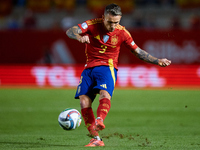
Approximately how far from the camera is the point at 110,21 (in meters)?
6.20

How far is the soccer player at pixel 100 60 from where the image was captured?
6180 millimetres

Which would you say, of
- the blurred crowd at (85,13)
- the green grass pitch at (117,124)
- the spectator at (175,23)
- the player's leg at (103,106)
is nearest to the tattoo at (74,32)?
the player's leg at (103,106)

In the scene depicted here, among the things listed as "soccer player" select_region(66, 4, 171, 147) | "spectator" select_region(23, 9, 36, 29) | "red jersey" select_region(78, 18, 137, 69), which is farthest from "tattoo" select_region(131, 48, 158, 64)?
"spectator" select_region(23, 9, 36, 29)

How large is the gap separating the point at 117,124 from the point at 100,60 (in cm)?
345

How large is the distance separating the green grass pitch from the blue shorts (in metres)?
0.85

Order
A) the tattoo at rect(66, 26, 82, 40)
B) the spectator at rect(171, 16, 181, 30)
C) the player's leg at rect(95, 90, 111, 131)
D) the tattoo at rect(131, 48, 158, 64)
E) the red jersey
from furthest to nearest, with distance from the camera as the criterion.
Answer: the spectator at rect(171, 16, 181, 30)
the tattoo at rect(131, 48, 158, 64)
the red jersey
the tattoo at rect(66, 26, 82, 40)
the player's leg at rect(95, 90, 111, 131)

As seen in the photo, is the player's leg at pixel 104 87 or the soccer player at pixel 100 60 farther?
the soccer player at pixel 100 60

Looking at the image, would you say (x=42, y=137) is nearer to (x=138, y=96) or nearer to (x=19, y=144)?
(x=19, y=144)

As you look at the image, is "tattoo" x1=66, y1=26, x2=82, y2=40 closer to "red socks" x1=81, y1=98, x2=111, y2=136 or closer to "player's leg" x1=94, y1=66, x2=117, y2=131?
"player's leg" x1=94, y1=66, x2=117, y2=131

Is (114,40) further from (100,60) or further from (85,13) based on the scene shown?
(85,13)

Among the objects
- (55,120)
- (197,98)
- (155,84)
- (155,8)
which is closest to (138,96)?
(197,98)

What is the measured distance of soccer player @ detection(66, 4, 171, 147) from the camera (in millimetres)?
6180

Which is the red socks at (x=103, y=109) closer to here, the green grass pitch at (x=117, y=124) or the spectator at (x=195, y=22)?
the green grass pitch at (x=117, y=124)

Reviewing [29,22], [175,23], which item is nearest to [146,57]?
[175,23]
